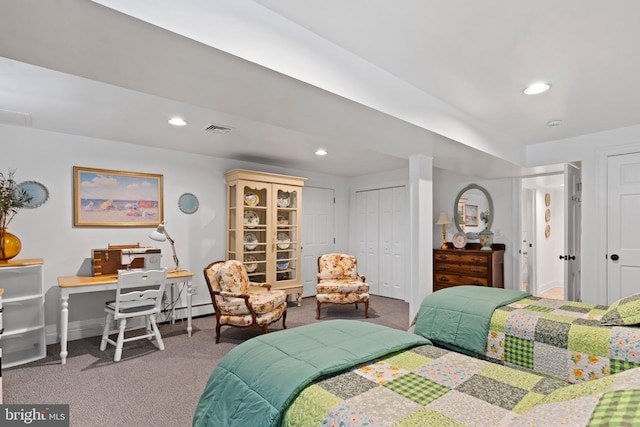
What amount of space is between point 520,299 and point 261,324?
8.16ft

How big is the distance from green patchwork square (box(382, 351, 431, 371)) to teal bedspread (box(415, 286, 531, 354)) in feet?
3.10

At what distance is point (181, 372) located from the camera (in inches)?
112

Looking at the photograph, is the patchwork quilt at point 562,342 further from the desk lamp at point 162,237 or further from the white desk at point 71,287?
the desk lamp at point 162,237

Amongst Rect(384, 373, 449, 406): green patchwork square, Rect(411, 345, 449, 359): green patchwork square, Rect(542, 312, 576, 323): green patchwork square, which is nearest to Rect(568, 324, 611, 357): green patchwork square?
Rect(542, 312, 576, 323): green patchwork square

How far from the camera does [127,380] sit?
269 centimetres

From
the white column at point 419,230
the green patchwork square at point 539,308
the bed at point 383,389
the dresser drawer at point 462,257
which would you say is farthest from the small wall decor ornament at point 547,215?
the bed at point 383,389

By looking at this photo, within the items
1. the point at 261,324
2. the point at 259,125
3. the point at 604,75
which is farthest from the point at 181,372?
the point at 604,75

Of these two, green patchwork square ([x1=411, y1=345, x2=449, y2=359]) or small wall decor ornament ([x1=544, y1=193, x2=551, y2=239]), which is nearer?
green patchwork square ([x1=411, y1=345, x2=449, y2=359])

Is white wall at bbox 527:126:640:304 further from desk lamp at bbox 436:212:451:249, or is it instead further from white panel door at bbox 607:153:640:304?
desk lamp at bbox 436:212:451:249

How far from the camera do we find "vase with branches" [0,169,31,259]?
9.84 ft

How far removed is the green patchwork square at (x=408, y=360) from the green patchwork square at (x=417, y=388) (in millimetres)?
95

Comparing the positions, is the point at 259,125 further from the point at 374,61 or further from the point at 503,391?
the point at 503,391

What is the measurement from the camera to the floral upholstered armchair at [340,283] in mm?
4594

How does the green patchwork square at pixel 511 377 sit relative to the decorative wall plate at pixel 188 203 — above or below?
below
